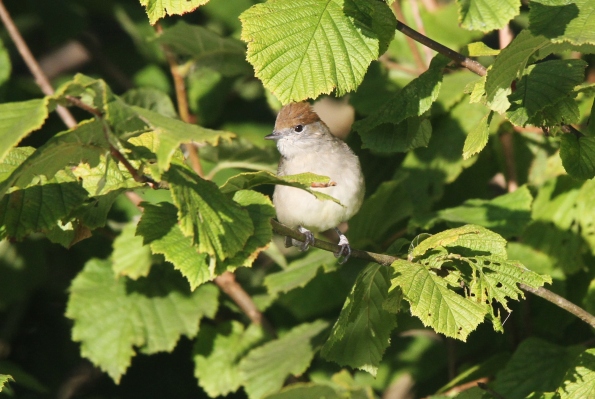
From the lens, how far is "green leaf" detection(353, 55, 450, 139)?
261 centimetres

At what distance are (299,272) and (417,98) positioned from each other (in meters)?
1.38

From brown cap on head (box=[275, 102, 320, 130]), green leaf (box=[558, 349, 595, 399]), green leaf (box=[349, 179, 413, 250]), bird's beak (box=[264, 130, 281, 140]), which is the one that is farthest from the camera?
brown cap on head (box=[275, 102, 320, 130])

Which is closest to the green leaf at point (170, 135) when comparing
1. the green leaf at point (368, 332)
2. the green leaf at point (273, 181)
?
the green leaf at point (273, 181)

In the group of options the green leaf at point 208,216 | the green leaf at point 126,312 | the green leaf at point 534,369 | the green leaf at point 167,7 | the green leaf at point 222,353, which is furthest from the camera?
the green leaf at point 222,353

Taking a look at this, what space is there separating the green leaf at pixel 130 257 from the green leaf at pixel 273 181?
171 cm

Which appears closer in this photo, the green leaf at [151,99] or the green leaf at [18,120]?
the green leaf at [18,120]

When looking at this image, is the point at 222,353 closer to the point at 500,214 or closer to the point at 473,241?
the point at 500,214

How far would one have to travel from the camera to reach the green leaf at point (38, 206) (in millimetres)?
2098

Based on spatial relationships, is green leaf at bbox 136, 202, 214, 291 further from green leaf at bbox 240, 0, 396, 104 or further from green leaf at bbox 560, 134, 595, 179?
green leaf at bbox 560, 134, 595, 179

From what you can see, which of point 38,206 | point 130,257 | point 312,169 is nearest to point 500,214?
point 312,169

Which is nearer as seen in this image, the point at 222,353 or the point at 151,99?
the point at 151,99

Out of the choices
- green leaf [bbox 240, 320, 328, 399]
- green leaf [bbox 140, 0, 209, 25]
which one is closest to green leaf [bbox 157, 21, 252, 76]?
green leaf [bbox 240, 320, 328, 399]

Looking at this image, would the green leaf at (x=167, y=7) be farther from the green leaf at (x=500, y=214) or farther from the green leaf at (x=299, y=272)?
the green leaf at (x=299, y=272)

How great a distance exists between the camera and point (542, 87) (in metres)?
2.32
